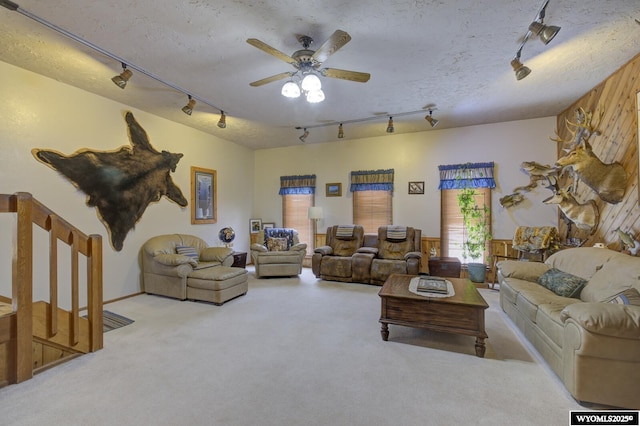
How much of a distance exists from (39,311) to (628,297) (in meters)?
4.69

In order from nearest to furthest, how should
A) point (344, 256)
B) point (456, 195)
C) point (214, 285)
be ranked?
1. point (214, 285)
2. point (456, 195)
3. point (344, 256)

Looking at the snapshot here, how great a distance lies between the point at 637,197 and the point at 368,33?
3276mm

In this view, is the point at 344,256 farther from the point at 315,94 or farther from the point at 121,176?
the point at 121,176

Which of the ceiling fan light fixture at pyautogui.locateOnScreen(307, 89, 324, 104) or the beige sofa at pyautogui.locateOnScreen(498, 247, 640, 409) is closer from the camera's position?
the beige sofa at pyautogui.locateOnScreen(498, 247, 640, 409)

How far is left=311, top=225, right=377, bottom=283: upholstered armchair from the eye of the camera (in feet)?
16.6

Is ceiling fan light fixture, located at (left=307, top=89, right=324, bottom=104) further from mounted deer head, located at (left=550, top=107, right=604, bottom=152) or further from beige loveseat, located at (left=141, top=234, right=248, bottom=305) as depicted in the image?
mounted deer head, located at (left=550, top=107, right=604, bottom=152)

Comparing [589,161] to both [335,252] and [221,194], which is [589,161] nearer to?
[335,252]

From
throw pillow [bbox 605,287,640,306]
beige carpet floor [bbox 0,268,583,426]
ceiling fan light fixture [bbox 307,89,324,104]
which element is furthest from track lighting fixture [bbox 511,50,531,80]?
beige carpet floor [bbox 0,268,583,426]

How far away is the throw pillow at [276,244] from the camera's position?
18.8ft

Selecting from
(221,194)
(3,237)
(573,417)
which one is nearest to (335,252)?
(221,194)

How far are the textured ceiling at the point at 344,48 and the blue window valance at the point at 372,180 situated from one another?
5.70 feet

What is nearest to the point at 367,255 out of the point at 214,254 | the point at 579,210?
the point at 214,254

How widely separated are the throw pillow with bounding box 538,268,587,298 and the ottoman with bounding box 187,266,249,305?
155 inches

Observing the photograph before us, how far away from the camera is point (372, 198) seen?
19.8ft
